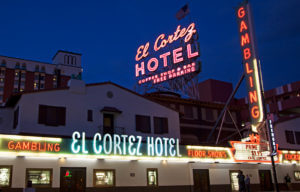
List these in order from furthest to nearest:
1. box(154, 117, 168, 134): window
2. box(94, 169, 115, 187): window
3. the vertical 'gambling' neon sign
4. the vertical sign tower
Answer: box(154, 117, 168, 134): window, the vertical 'gambling' neon sign, the vertical sign tower, box(94, 169, 115, 187): window

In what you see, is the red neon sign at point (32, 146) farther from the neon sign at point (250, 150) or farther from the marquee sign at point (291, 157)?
the marquee sign at point (291, 157)

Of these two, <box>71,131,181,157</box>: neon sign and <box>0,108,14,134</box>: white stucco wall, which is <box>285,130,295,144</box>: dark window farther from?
<box>0,108,14,134</box>: white stucco wall

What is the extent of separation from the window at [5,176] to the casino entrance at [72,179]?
11.7 ft

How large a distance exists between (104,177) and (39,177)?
508 centimetres

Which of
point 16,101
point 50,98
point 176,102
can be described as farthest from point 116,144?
point 176,102

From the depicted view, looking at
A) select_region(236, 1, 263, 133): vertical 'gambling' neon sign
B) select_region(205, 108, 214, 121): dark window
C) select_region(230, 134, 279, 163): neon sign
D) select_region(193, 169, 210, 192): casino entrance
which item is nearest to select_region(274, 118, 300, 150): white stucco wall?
select_region(230, 134, 279, 163): neon sign

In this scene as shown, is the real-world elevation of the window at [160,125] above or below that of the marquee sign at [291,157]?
above

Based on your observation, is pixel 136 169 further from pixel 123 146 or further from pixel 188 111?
pixel 188 111

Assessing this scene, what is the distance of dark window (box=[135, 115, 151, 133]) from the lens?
32.2 m

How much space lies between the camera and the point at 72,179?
80.8 ft

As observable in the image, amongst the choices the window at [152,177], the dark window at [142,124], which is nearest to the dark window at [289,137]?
the dark window at [142,124]

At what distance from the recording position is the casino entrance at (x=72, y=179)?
79.4 ft

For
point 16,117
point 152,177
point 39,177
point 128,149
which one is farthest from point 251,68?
point 16,117

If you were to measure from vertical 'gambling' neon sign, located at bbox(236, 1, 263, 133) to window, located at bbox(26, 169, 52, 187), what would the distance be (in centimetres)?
1786
